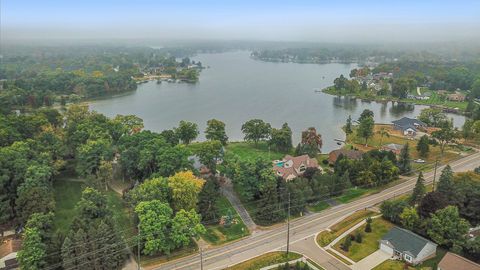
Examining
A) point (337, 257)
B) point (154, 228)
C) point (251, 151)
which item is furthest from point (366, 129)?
point (154, 228)

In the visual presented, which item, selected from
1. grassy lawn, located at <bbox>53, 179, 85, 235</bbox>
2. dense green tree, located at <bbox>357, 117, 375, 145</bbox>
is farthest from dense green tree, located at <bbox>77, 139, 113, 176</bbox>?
dense green tree, located at <bbox>357, 117, 375, 145</bbox>

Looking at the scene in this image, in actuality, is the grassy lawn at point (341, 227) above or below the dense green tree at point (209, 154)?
below

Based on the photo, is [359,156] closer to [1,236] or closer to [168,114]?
[1,236]

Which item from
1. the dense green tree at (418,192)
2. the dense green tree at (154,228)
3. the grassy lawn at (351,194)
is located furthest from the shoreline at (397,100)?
the dense green tree at (154,228)

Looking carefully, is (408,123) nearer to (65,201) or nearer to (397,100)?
(397,100)

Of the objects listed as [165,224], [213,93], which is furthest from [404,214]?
[213,93]

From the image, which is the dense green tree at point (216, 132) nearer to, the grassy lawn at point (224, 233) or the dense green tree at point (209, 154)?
the dense green tree at point (209, 154)
